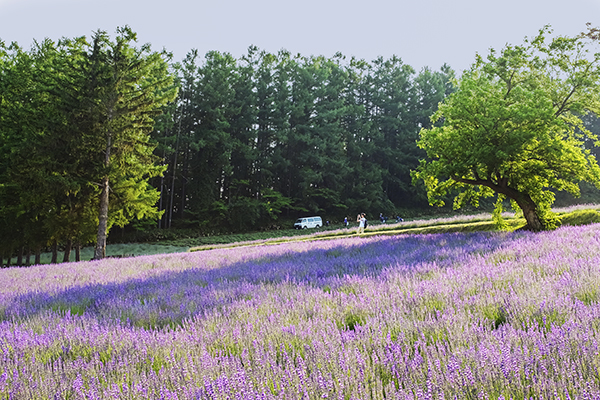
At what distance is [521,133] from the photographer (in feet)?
33.4

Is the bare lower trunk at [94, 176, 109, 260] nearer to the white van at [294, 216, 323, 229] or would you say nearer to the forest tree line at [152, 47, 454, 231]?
the forest tree line at [152, 47, 454, 231]

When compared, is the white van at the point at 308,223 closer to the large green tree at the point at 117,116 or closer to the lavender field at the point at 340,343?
the large green tree at the point at 117,116

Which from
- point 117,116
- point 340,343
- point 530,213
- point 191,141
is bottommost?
point 340,343

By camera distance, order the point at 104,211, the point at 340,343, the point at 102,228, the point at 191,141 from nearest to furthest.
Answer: the point at 340,343 < the point at 102,228 < the point at 104,211 < the point at 191,141

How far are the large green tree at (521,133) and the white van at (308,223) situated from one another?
29.4m

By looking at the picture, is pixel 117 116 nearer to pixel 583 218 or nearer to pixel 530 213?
pixel 530 213

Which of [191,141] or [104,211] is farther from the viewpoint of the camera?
[191,141]

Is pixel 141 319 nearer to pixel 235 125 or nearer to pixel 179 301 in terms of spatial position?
pixel 179 301

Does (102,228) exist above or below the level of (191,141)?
below

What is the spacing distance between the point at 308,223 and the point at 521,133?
110ft

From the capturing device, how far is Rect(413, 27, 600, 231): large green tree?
34.1 feet

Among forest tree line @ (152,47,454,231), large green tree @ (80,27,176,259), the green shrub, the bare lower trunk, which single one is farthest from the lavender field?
forest tree line @ (152,47,454,231)

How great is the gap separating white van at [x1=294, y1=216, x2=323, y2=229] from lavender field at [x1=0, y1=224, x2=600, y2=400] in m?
37.5

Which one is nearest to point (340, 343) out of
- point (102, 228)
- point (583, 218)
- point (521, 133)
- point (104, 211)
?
point (521, 133)
